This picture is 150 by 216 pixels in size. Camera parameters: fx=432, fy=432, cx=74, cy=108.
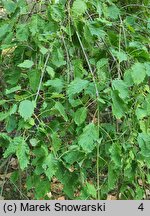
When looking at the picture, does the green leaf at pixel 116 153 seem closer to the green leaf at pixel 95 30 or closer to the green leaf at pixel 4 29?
the green leaf at pixel 95 30

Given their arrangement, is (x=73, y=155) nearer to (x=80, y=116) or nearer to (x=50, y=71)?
(x=80, y=116)

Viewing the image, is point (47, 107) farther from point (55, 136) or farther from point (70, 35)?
point (70, 35)

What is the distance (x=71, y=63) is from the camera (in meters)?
1.97

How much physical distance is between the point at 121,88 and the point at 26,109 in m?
0.37

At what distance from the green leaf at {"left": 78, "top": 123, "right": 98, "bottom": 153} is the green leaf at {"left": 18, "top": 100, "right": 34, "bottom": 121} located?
0.67 feet

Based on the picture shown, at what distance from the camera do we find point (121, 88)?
1.63m

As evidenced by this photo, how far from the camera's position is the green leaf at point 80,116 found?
1.65 m

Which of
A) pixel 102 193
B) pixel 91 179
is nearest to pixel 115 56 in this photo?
pixel 102 193

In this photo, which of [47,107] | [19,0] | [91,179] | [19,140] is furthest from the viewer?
[91,179]

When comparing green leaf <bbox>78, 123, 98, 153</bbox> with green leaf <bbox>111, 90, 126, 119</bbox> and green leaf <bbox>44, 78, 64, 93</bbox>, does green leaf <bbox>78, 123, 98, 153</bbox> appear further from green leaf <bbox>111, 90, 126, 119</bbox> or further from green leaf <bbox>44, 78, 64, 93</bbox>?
green leaf <bbox>44, 78, 64, 93</bbox>

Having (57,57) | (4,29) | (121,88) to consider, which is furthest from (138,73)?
(4,29)

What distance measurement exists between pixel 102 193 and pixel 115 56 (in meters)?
0.59

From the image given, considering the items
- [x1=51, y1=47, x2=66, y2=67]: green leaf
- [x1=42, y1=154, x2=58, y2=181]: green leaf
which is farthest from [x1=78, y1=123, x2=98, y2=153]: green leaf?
[x1=51, y1=47, x2=66, y2=67]: green leaf

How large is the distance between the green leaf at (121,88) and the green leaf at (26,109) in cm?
33
